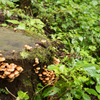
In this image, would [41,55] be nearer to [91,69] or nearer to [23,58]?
[23,58]

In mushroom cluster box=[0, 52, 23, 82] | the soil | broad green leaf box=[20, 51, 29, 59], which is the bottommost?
the soil

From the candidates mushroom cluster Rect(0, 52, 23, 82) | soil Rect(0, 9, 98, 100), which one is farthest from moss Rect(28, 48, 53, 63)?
mushroom cluster Rect(0, 52, 23, 82)

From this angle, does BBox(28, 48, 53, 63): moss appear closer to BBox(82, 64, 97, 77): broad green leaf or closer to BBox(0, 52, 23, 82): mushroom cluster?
BBox(0, 52, 23, 82): mushroom cluster

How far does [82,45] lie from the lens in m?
4.89

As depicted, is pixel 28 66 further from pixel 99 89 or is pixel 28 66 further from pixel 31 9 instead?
pixel 31 9

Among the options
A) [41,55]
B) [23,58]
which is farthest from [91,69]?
[23,58]

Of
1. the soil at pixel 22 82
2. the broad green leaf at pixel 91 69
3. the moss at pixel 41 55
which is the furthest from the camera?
the moss at pixel 41 55

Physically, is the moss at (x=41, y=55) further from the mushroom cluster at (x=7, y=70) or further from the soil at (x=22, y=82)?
the mushroom cluster at (x=7, y=70)

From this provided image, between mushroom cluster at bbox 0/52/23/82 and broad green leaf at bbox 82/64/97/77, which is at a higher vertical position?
broad green leaf at bbox 82/64/97/77

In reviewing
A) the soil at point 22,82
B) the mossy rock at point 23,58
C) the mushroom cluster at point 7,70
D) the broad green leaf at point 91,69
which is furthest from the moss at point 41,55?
the broad green leaf at point 91,69

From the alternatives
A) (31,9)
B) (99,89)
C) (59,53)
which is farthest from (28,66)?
(31,9)

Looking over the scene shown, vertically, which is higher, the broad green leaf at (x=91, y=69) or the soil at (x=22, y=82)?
the broad green leaf at (x=91, y=69)

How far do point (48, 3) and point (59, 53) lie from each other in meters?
2.91

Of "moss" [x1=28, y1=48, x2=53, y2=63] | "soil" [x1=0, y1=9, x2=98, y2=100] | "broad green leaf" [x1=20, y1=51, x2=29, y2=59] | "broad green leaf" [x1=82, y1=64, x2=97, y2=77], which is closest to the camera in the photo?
"broad green leaf" [x1=82, y1=64, x2=97, y2=77]
